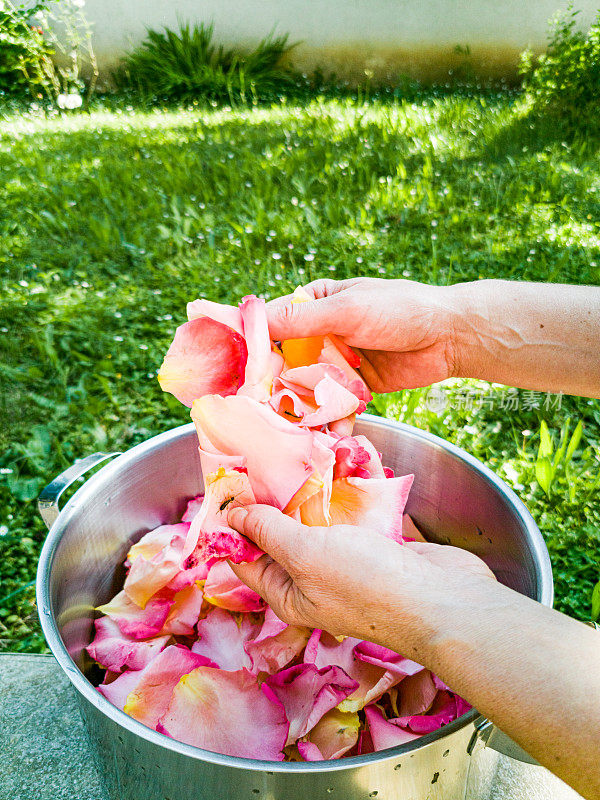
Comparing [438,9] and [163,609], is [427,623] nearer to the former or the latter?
[163,609]

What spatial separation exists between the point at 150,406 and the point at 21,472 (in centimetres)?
44

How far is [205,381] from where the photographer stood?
98 cm

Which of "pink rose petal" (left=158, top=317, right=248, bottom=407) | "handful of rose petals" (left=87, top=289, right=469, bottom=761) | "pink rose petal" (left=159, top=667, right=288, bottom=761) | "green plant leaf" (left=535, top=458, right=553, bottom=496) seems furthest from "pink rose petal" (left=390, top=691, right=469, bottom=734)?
"green plant leaf" (left=535, top=458, right=553, bottom=496)

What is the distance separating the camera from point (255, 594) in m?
1.02

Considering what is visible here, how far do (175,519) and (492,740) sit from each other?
0.72 metres

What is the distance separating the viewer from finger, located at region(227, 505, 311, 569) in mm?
796

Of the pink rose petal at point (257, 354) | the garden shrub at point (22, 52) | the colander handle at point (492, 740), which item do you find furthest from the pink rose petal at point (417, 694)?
the garden shrub at point (22, 52)

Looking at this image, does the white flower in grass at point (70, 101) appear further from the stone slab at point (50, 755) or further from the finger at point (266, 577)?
the finger at point (266, 577)

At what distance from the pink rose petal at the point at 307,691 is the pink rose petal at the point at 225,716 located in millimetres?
21

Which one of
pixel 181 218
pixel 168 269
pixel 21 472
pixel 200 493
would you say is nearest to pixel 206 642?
pixel 200 493

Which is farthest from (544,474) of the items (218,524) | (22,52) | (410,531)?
(22,52)

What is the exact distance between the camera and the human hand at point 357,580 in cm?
74

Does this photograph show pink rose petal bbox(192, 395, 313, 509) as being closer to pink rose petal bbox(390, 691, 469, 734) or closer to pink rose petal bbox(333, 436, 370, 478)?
pink rose petal bbox(333, 436, 370, 478)

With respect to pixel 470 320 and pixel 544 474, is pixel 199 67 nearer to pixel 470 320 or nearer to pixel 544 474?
pixel 544 474
